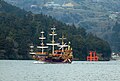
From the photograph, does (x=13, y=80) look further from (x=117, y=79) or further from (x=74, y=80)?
(x=117, y=79)

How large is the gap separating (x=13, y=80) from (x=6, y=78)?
4.76m

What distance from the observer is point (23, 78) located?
10750cm

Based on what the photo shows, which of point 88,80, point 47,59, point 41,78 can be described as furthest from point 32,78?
point 47,59

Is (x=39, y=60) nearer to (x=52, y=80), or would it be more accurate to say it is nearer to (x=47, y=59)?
(x=47, y=59)

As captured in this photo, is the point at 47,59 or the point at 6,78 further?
the point at 47,59

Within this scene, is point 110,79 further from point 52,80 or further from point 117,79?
point 52,80

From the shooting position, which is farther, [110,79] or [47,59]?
[47,59]

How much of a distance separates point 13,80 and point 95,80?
1360 centimetres

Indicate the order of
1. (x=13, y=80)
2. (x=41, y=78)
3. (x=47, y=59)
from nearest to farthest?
(x=13, y=80) < (x=41, y=78) < (x=47, y=59)

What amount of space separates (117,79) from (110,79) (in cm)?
113

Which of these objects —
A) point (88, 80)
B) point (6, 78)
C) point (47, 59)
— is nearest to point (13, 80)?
point (6, 78)

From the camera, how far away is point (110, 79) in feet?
366

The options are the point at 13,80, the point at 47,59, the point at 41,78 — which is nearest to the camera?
the point at 13,80

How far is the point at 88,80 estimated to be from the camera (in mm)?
108125
